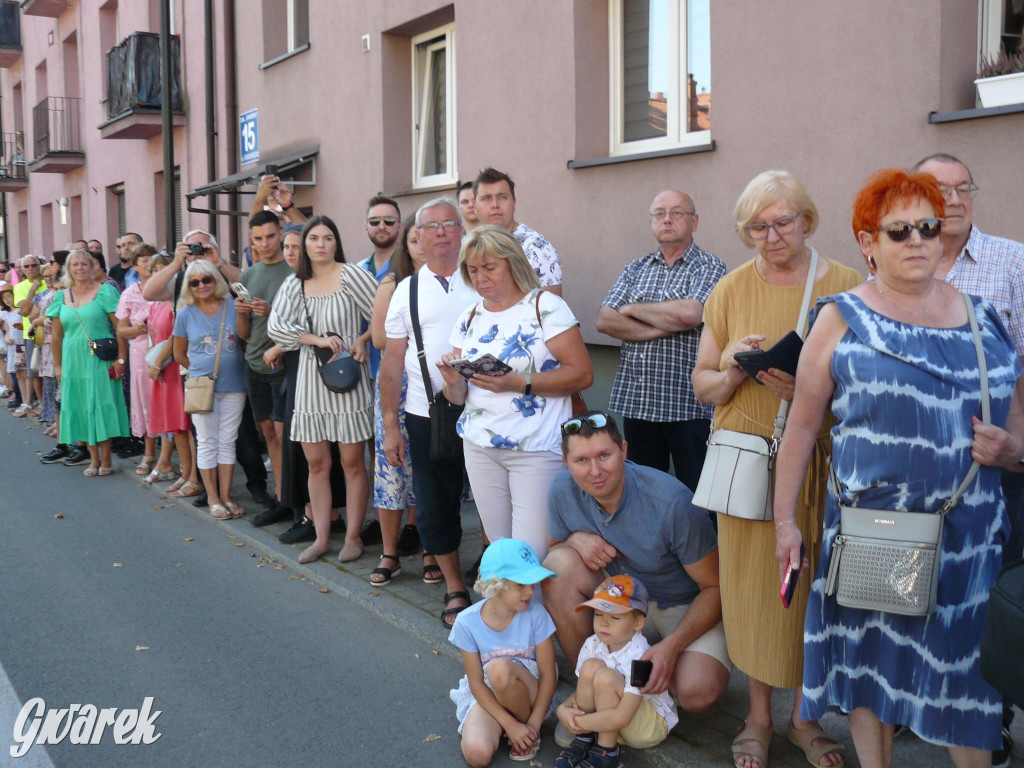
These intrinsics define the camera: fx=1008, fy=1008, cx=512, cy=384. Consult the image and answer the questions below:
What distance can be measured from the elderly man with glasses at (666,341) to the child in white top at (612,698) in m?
A: 1.46

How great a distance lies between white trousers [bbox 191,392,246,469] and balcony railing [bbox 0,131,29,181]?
21684 millimetres

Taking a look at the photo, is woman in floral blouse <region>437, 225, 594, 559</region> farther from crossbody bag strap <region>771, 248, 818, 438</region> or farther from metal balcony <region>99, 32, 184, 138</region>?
metal balcony <region>99, 32, 184, 138</region>

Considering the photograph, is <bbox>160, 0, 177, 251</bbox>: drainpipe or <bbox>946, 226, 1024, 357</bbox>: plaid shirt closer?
<bbox>946, 226, 1024, 357</bbox>: plaid shirt

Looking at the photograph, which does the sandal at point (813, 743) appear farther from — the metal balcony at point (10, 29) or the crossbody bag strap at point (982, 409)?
the metal balcony at point (10, 29)

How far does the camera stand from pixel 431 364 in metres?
5.16

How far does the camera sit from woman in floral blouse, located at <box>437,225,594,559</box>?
442 centimetres

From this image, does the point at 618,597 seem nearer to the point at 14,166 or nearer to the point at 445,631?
the point at 445,631

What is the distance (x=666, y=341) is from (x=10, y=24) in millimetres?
26286

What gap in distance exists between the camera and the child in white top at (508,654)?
3732 millimetres

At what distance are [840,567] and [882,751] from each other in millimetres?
624

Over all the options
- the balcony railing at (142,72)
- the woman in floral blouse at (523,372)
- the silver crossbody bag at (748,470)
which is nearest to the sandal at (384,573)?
the woman in floral blouse at (523,372)

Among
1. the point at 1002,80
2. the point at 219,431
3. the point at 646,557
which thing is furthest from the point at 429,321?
the point at 219,431

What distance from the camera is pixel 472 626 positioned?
3.83 metres

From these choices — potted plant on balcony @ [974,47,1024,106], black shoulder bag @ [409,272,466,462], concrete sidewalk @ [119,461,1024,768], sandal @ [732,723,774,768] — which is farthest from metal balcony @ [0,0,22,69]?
sandal @ [732,723,774,768]
